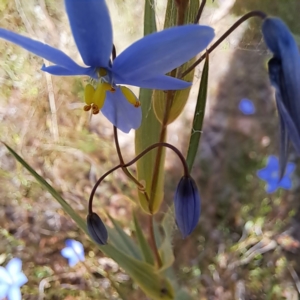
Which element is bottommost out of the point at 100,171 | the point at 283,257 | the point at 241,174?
the point at 283,257

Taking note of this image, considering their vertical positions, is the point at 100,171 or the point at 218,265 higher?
the point at 100,171

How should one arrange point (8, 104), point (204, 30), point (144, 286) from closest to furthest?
1. point (204, 30)
2. point (144, 286)
3. point (8, 104)

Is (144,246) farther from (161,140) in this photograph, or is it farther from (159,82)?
(159,82)

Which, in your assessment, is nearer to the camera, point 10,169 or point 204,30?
point 204,30

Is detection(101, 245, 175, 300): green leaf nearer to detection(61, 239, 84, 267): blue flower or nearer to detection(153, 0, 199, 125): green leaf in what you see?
detection(153, 0, 199, 125): green leaf

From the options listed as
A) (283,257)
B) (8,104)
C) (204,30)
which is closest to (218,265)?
(283,257)

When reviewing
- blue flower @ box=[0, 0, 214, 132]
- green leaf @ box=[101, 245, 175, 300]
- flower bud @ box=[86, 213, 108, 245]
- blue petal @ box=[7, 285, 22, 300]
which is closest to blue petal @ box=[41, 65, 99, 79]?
blue flower @ box=[0, 0, 214, 132]

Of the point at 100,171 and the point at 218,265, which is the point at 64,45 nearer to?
the point at 100,171

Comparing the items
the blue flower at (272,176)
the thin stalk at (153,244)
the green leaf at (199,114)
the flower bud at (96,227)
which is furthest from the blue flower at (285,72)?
the blue flower at (272,176)
